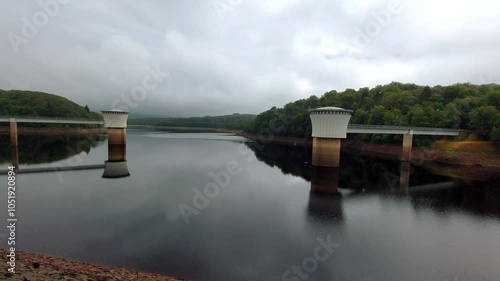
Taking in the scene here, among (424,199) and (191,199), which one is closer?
(191,199)

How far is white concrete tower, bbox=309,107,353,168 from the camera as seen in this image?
3456 centimetres

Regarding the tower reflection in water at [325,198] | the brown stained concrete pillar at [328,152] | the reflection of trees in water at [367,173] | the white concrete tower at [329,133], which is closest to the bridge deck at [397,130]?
the white concrete tower at [329,133]

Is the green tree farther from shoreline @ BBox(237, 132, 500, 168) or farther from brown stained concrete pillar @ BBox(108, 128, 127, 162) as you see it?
brown stained concrete pillar @ BBox(108, 128, 127, 162)

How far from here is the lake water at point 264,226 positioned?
1101 centimetres

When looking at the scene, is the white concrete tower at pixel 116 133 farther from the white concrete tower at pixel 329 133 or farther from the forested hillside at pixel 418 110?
the forested hillside at pixel 418 110

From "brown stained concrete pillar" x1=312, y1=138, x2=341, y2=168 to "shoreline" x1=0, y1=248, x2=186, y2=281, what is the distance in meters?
28.1

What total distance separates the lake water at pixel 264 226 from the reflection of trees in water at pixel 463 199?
0.31 feet

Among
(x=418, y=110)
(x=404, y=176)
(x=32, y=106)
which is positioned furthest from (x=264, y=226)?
(x=32, y=106)

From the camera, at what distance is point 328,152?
3509 centimetres

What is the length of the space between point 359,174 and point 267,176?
11.0 metres

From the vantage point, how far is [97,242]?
483 inches

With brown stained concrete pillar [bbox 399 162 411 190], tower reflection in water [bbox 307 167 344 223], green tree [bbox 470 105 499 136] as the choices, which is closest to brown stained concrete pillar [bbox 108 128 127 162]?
tower reflection in water [bbox 307 167 344 223]

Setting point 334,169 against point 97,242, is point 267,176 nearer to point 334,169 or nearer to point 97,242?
point 334,169

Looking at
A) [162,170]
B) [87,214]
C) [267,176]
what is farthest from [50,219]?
[267,176]
